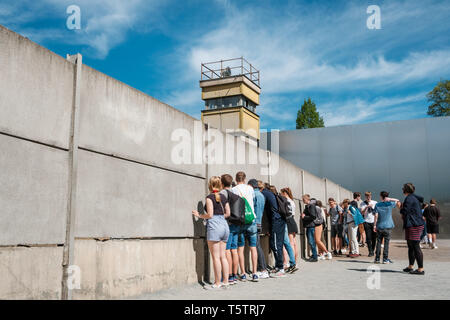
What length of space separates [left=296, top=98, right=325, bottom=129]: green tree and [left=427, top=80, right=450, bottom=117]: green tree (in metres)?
12.8

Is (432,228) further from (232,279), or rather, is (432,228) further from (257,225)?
(232,279)

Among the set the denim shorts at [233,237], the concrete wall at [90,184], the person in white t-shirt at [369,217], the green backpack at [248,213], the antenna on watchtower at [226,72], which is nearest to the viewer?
the concrete wall at [90,184]

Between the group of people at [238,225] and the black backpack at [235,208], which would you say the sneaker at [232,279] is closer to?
the group of people at [238,225]

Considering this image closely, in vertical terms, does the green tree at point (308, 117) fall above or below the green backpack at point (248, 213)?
above

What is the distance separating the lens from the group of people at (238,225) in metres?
6.47

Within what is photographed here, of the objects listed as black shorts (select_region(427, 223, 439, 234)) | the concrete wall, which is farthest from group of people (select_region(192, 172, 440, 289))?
black shorts (select_region(427, 223, 439, 234))

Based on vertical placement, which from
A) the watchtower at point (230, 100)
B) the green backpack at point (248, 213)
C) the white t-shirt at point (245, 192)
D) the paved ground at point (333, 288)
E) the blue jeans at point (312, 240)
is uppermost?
the watchtower at point (230, 100)

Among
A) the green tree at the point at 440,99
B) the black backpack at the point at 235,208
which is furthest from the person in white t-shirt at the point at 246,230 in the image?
the green tree at the point at 440,99

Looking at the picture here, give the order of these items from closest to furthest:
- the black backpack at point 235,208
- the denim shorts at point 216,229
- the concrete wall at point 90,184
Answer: the concrete wall at point 90,184, the denim shorts at point 216,229, the black backpack at point 235,208

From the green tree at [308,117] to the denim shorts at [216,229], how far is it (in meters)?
48.7

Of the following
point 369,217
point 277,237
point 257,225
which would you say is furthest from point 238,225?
point 369,217

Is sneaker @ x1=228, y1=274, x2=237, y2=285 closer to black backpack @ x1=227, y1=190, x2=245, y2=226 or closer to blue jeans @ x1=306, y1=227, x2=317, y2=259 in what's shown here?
black backpack @ x1=227, y1=190, x2=245, y2=226
